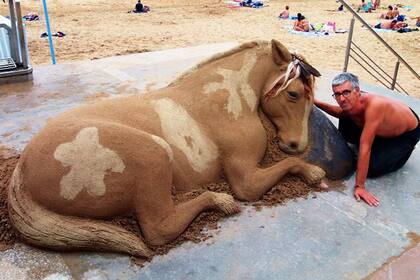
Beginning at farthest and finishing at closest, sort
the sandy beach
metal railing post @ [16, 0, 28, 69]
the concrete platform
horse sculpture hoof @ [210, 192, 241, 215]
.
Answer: the sandy beach, metal railing post @ [16, 0, 28, 69], horse sculpture hoof @ [210, 192, 241, 215], the concrete platform

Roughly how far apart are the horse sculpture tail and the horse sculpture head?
1.62 meters

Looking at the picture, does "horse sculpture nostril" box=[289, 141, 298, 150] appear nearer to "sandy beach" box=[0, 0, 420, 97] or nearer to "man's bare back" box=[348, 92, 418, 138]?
"man's bare back" box=[348, 92, 418, 138]

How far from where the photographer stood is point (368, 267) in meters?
2.95

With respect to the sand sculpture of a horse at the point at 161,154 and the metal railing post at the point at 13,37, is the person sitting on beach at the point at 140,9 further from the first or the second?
the sand sculpture of a horse at the point at 161,154

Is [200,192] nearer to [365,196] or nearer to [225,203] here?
[225,203]

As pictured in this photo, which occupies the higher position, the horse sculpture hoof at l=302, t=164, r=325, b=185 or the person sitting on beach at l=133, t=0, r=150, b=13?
the horse sculpture hoof at l=302, t=164, r=325, b=185

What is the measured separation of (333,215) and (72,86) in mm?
4468

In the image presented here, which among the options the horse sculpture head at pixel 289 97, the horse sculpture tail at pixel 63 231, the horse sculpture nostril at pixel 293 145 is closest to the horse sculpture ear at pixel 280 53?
the horse sculpture head at pixel 289 97

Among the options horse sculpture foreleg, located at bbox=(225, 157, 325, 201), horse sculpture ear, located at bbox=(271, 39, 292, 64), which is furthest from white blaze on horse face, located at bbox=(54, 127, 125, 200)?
horse sculpture ear, located at bbox=(271, 39, 292, 64)

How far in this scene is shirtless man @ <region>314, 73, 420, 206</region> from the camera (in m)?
3.79

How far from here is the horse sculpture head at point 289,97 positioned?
12.3 feet

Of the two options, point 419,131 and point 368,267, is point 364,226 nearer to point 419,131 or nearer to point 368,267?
point 368,267

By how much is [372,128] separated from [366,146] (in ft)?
0.54

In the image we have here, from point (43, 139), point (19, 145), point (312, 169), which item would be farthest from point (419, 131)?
point (19, 145)
